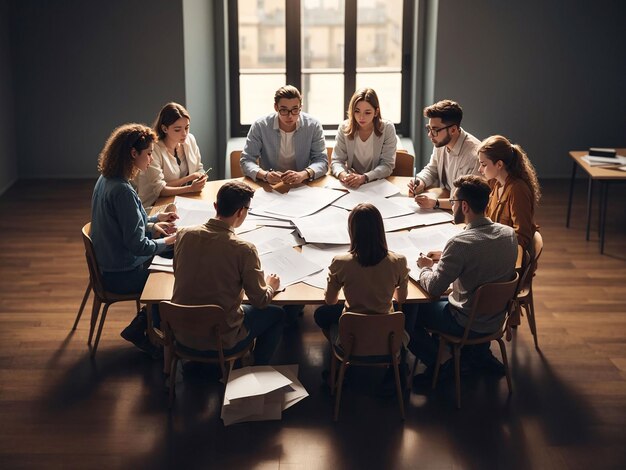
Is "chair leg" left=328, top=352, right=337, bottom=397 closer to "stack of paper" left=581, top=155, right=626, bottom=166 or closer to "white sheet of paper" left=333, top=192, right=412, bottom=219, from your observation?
"white sheet of paper" left=333, top=192, right=412, bottom=219

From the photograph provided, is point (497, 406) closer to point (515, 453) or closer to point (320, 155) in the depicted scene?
point (515, 453)

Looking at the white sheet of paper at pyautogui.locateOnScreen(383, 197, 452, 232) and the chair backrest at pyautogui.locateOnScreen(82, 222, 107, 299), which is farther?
the white sheet of paper at pyautogui.locateOnScreen(383, 197, 452, 232)

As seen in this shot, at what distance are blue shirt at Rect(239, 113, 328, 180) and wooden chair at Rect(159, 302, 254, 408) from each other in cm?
200

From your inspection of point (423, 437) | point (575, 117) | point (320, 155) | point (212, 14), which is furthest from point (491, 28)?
point (423, 437)

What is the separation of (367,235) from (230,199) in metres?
0.64

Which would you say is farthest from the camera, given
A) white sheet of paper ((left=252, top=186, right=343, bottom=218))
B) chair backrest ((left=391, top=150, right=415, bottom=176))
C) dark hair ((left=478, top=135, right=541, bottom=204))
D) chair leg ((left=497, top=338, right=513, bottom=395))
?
chair backrest ((left=391, top=150, right=415, bottom=176))

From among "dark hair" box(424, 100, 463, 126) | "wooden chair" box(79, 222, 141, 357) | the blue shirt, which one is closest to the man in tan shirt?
"wooden chair" box(79, 222, 141, 357)

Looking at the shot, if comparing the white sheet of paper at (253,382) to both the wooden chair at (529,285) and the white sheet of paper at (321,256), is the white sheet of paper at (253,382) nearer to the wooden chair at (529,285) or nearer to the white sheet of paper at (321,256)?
the white sheet of paper at (321,256)

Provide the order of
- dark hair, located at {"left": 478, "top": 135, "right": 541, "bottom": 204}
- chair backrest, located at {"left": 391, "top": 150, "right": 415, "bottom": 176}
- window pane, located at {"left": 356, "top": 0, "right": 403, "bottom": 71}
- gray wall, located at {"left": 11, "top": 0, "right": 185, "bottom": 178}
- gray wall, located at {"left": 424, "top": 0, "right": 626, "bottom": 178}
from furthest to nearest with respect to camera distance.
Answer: window pane, located at {"left": 356, "top": 0, "right": 403, "bottom": 71}
gray wall, located at {"left": 424, "top": 0, "right": 626, "bottom": 178}
gray wall, located at {"left": 11, "top": 0, "right": 185, "bottom": 178}
chair backrest, located at {"left": 391, "top": 150, "right": 415, "bottom": 176}
dark hair, located at {"left": 478, "top": 135, "right": 541, "bottom": 204}

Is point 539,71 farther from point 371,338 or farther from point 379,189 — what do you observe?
point 371,338

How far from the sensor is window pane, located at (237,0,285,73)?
839cm

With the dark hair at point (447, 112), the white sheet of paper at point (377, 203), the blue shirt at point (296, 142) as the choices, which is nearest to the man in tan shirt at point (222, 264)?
the white sheet of paper at point (377, 203)

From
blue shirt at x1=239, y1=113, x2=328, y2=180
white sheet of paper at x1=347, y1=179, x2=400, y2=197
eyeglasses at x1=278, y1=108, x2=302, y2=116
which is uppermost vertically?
eyeglasses at x1=278, y1=108, x2=302, y2=116

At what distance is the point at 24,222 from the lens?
23.5 ft
